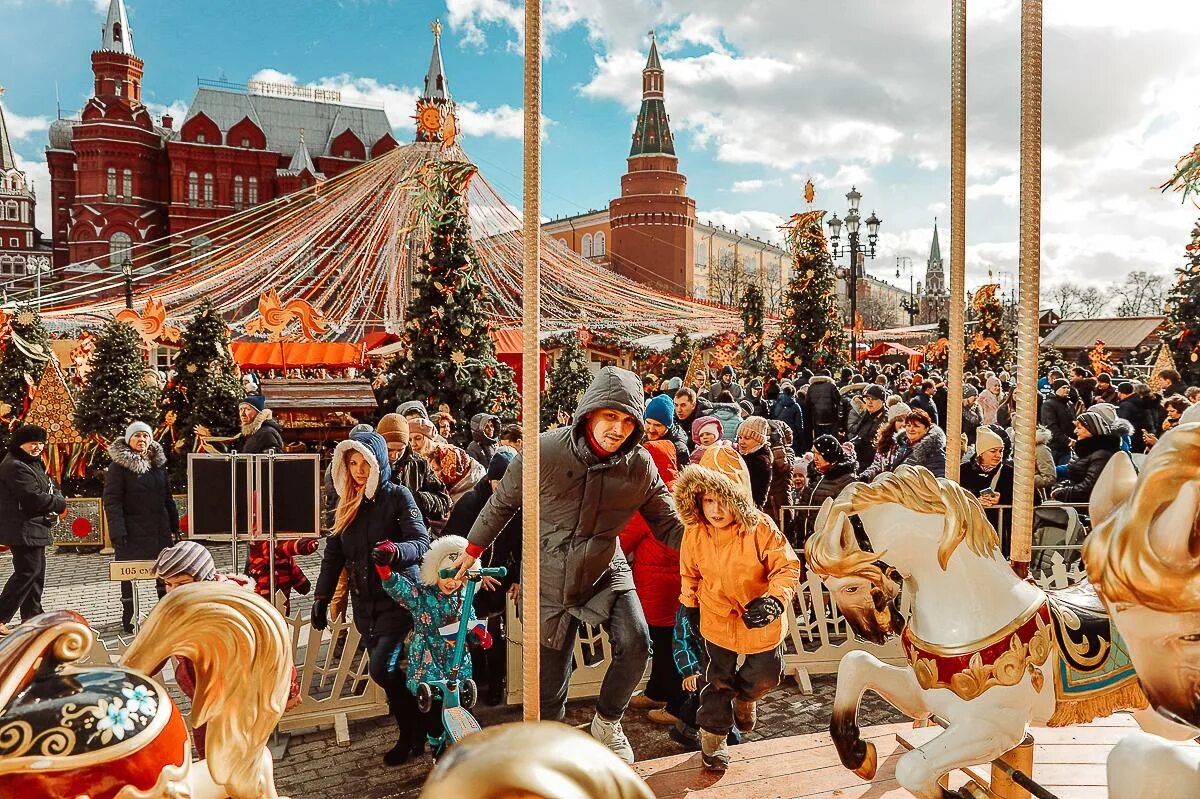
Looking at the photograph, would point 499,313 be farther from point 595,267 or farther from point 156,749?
point 156,749

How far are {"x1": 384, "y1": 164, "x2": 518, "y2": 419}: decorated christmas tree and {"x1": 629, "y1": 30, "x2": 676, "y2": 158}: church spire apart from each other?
32.3ft

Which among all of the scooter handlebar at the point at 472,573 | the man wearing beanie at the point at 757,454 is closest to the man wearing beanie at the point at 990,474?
the man wearing beanie at the point at 757,454

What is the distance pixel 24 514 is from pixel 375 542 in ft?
10.6

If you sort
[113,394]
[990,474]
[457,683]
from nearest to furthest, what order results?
[457,683] < [990,474] < [113,394]

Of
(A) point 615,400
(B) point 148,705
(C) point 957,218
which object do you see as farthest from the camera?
(A) point 615,400

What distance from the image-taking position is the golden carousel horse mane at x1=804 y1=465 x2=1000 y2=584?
2227mm

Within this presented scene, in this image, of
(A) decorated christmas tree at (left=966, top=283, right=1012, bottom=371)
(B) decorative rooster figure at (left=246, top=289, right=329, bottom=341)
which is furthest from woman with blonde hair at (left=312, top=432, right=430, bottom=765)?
(A) decorated christmas tree at (left=966, top=283, right=1012, bottom=371)

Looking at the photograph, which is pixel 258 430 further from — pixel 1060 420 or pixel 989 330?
pixel 989 330

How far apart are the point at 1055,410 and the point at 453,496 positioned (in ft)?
18.3

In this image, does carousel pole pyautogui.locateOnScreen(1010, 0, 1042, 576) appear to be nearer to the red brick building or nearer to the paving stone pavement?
the paving stone pavement

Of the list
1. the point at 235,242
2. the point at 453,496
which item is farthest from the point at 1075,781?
the point at 235,242

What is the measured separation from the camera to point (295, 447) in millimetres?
10578

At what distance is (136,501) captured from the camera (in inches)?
228

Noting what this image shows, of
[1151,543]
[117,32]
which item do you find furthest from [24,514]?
[117,32]
